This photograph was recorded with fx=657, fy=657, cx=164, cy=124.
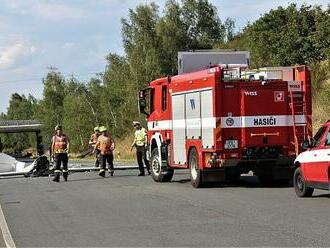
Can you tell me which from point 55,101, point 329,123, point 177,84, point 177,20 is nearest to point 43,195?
point 177,84

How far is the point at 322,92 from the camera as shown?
3678 centimetres

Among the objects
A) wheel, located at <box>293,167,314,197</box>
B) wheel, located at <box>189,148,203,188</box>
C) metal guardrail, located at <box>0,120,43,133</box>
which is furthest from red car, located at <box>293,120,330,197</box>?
metal guardrail, located at <box>0,120,43,133</box>

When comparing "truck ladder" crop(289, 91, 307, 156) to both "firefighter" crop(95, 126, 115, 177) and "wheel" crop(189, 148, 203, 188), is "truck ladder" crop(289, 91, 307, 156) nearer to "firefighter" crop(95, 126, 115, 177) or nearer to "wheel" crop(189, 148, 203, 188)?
"wheel" crop(189, 148, 203, 188)

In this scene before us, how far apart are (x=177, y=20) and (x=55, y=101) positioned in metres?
40.7

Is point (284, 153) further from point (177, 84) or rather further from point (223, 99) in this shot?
point (177, 84)

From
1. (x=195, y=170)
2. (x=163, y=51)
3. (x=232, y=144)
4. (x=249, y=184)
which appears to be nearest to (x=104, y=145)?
(x=195, y=170)

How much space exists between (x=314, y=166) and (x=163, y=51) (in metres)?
58.9

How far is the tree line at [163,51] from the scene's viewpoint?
41.8m

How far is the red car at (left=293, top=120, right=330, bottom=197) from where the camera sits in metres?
13.5

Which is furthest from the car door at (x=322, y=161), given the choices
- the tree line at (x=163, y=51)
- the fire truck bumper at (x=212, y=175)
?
the tree line at (x=163, y=51)

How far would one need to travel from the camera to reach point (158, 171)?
2012 centimetres

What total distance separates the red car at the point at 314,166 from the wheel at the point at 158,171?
5.85 meters

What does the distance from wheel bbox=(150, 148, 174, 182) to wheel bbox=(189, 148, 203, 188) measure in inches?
80.3

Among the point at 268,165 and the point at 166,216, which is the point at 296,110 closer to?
the point at 268,165
